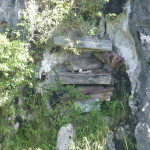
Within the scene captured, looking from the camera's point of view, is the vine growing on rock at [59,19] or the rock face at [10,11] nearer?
the vine growing on rock at [59,19]

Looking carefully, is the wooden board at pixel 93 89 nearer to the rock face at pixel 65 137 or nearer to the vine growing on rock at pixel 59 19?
the rock face at pixel 65 137

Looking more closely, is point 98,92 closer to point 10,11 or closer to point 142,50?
point 142,50

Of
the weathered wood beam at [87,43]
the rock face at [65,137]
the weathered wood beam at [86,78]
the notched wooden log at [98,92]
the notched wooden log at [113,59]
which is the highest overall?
the weathered wood beam at [87,43]

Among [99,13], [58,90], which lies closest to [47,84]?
[58,90]

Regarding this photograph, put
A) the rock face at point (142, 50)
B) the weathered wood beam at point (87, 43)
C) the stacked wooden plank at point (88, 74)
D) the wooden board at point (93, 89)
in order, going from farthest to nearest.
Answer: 1. the wooden board at point (93, 89)
2. the stacked wooden plank at point (88, 74)
3. the weathered wood beam at point (87, 43)
4. the rock face at point (142, 50)

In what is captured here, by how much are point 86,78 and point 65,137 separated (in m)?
1.57

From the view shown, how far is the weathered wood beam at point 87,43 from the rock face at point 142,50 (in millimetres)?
676

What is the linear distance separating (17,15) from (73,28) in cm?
129

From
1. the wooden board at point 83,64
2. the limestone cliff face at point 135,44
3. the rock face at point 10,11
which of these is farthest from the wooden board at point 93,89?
the rock face at point 10,11

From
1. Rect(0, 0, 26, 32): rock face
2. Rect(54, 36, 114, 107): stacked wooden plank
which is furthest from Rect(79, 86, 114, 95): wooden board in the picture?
Rect(0, 0, 26, 32): rock face

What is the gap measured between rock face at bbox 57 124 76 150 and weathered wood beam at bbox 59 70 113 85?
3.96 ft

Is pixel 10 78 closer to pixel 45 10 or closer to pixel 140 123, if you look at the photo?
pixel 45 10

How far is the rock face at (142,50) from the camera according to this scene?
26.4ft

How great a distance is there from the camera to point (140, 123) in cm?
808
